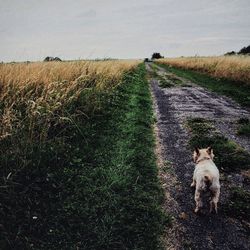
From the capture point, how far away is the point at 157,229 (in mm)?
3877

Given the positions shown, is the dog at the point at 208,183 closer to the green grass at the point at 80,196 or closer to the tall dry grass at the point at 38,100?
the green grass at the point at 80,196

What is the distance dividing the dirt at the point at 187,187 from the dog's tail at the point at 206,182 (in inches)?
15.9

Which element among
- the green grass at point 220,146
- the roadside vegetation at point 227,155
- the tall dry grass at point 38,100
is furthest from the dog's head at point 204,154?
the tall dry grass at point 38,100

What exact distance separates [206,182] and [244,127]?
14.4 ft

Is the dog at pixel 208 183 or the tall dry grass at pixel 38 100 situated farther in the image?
the tall dry grass at pixel 38 100

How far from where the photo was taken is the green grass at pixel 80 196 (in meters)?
3.65

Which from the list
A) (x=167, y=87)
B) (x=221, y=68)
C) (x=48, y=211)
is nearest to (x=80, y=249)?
(x=48, y=211)

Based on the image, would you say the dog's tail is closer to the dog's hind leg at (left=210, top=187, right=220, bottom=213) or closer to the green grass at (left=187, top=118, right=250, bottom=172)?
the dog's hind leg at (left=210, top=187, right=220, bottom=213)

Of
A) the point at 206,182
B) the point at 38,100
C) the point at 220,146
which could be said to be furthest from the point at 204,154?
the point at 38,100

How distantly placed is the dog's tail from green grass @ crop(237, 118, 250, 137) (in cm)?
402

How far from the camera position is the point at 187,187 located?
4.99 meters

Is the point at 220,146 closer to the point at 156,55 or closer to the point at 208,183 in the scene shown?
the point at 208,183

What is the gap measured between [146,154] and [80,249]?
9.86 ft

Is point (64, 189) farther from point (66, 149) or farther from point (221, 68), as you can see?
point (221, 68)
